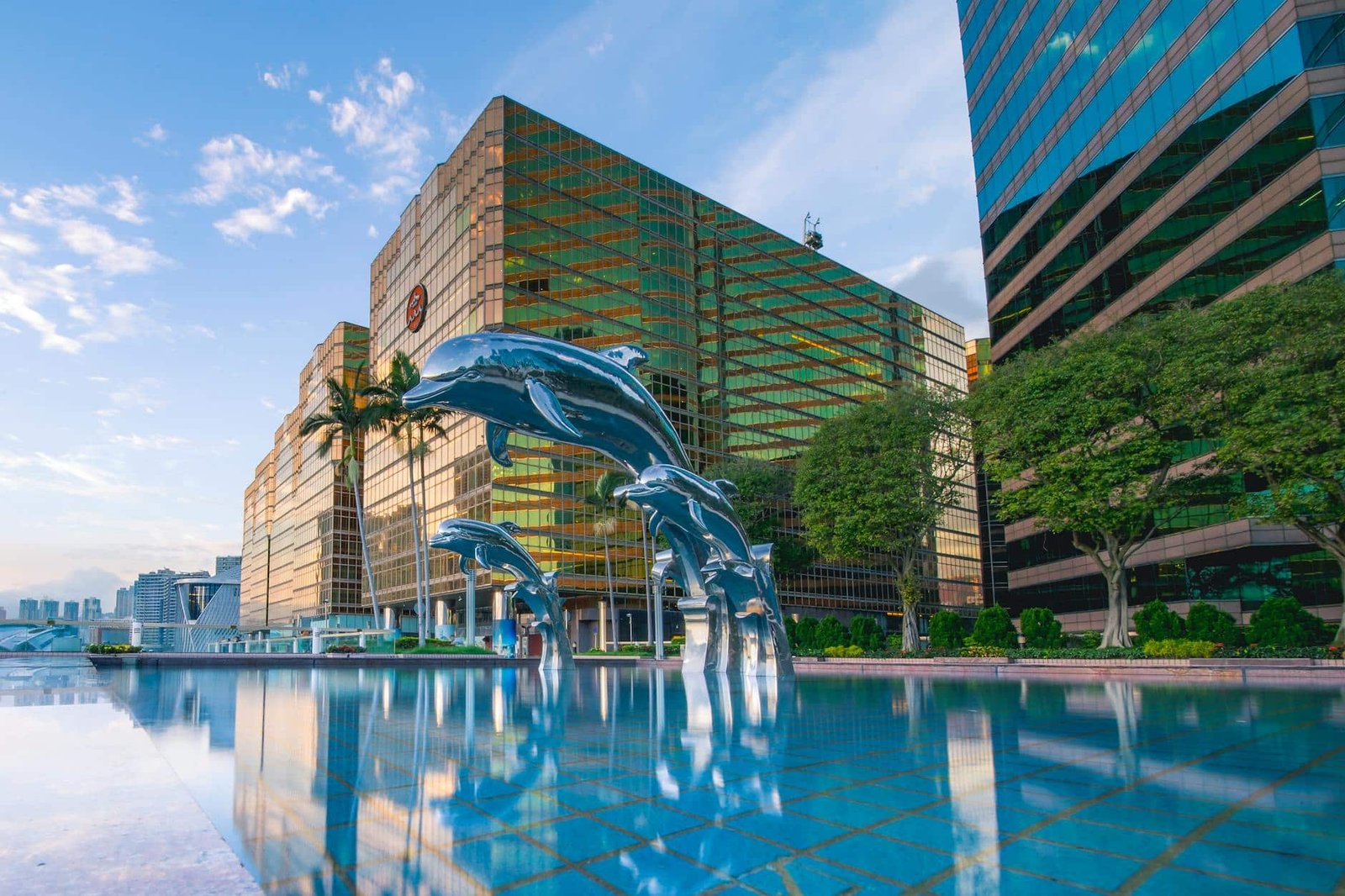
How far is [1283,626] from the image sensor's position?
939 inches

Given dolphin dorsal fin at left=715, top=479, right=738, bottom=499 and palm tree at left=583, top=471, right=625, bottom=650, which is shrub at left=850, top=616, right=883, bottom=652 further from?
dolphin dorsal fin at left=715, top=479, right=738, bottom=499

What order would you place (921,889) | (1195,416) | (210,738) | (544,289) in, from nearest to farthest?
(921,889) < (210,738) < (1195,416) < (544,289)

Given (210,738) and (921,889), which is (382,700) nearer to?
(210,738)

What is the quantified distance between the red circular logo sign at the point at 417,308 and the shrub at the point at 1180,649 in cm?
5923

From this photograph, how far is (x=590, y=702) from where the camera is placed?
14.0 metres

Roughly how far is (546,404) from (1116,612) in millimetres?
25425

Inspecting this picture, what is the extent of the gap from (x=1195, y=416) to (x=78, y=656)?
42034mm

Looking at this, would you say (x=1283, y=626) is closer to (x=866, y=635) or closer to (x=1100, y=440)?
(x=1100, y=440)

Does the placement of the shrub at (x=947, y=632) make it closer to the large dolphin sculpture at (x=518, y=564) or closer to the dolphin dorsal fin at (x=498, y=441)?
the large dolphin sculpture at (x=518, y=564)

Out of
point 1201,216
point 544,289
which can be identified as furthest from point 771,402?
point 1201,216

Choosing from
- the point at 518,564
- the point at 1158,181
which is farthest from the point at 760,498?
the point at 518,564

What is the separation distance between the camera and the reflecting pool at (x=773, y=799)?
3.98 metres

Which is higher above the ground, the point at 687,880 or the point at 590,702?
the point at 687,880

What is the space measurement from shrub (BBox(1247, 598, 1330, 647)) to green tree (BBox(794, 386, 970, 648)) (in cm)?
1387
